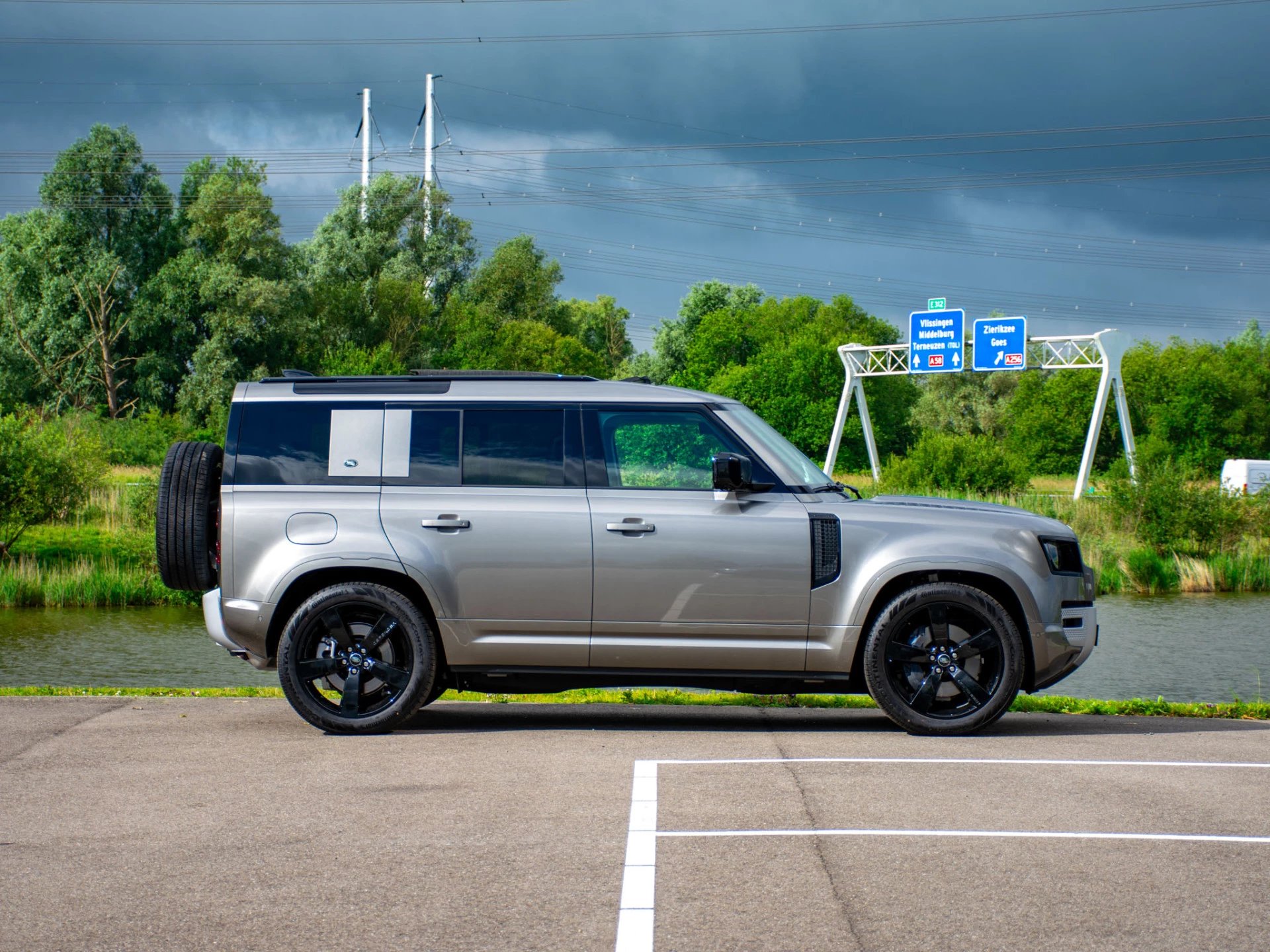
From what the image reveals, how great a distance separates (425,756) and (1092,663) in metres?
12.3

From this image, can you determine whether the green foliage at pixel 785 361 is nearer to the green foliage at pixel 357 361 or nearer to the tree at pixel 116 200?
the green foliage at pixel 357 361

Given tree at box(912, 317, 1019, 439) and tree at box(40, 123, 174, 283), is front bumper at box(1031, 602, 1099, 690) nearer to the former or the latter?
tree at box(40, 123, 174, 283)

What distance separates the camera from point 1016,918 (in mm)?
4434

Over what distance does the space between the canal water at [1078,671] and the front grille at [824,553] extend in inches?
281

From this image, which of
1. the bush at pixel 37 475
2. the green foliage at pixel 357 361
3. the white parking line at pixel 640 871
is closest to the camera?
the white parking line at pixel 640 871

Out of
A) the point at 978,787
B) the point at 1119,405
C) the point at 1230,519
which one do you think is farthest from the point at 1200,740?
the point at 1119,405

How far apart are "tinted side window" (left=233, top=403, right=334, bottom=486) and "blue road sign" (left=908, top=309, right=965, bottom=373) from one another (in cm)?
3731

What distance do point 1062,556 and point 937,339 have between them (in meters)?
37.1

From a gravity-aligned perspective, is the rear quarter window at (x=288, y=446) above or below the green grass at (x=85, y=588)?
above

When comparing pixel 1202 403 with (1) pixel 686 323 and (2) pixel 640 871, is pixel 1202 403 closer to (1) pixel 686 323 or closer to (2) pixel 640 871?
(1) pixel 686 323

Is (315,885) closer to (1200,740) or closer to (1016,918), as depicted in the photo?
(1016,918)

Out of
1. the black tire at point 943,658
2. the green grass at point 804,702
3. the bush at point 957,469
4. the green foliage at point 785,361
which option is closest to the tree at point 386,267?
the green foliage at point 785,361

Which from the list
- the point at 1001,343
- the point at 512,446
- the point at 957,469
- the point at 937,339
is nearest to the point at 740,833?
the point at 512,446

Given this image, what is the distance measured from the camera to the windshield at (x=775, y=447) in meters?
8.35
